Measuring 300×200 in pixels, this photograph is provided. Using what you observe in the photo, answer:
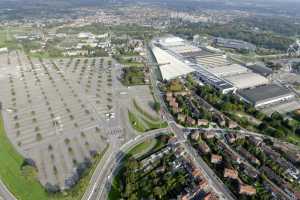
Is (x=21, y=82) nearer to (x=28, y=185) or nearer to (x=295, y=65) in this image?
(x=28, y=185)

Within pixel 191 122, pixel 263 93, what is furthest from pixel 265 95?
pixel 191 122

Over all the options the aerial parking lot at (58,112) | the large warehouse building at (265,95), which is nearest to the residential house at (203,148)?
the aerial parking lot at (58,112)

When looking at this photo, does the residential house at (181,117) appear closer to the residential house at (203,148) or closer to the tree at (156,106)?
the tree at (156,106)

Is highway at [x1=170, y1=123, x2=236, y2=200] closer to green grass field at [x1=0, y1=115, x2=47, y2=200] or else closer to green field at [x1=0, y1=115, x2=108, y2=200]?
green field at [x1=0, y1=115, x2=108, y2=200]

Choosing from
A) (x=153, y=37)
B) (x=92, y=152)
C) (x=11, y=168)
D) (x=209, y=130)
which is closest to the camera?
(x=11, y=168)

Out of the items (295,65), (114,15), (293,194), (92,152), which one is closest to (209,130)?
(293,194)

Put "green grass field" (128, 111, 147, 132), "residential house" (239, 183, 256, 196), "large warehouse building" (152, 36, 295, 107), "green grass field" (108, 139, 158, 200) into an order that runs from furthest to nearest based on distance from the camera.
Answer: "large warehouse building" (152, 36, 295, 107)
"green grass field" (128, 111, 147, 132)
"residential house" (239, 183, 256, 196)
"green grass field" (108, 139, 158, 200)

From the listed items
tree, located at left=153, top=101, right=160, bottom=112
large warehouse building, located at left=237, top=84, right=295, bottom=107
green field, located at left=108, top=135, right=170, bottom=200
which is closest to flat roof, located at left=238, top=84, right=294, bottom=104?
large warehouse building, located at left=237, top=84, right=295, bottom=107
